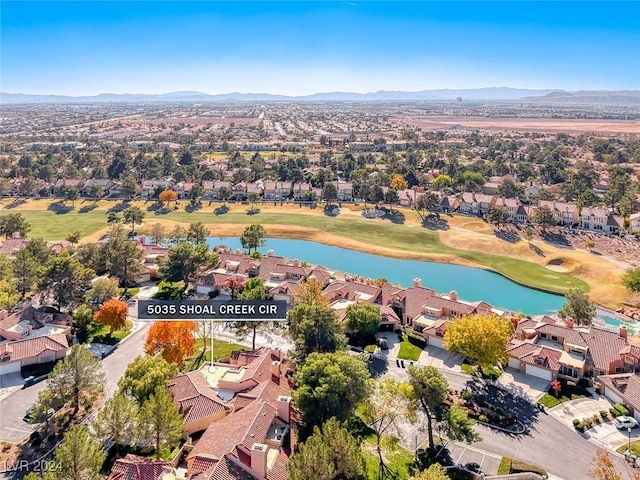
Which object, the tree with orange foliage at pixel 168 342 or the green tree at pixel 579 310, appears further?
the green tree at pixel 579 310

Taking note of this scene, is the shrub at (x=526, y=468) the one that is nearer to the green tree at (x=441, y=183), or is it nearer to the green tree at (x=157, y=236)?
the green tree at (x=157, y=236)

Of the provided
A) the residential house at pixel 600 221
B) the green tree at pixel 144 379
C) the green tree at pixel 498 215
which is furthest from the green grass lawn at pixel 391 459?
the residential house at pixel 600 221

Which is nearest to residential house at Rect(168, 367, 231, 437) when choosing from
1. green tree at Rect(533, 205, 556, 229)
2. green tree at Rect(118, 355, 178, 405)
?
green tree at Rect(118, 355, 178, 405)

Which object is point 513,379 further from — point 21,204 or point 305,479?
point 21,204

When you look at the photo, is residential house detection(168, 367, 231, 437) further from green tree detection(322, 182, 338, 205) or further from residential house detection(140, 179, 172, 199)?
residential house detection(140, 179, 172, 199)

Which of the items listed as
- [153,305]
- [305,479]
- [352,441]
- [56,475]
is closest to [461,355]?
[352,441]

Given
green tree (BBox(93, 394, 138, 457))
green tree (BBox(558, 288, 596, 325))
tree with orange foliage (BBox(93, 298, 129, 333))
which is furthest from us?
green tree (BBox(558, 288, 596, 325))

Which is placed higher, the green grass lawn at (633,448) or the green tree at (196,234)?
the green tree at (196,234)
